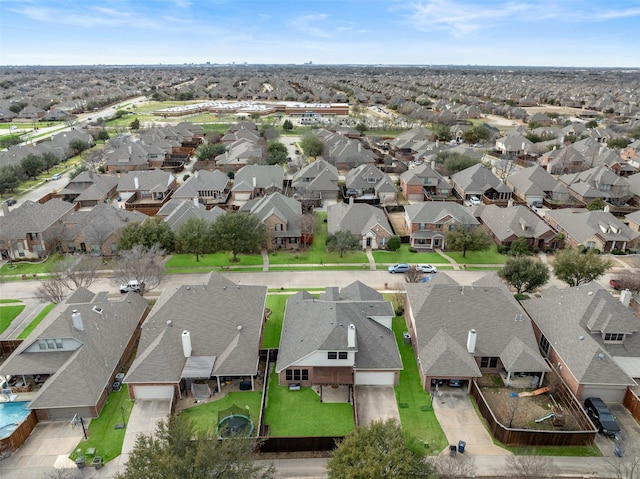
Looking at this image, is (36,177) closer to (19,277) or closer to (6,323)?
(19,277)

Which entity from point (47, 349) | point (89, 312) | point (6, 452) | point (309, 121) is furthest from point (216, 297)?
point (309, 121)

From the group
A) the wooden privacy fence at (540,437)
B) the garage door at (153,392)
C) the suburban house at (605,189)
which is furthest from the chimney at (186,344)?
the suburban house at (605,189)

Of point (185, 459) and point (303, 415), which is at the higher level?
point (185, 459)

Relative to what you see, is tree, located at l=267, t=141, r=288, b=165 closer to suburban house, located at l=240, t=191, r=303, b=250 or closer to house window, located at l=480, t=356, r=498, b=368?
suburban house, located at l=240, t=191, r=303, b=250

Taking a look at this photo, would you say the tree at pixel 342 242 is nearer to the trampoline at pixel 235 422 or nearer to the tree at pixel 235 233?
the tree at pixel 235 233

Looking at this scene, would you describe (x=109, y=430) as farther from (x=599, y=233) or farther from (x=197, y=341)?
(x=599, y=233)

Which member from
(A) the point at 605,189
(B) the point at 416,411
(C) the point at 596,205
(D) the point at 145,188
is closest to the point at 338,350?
(B) the point at 416,411
